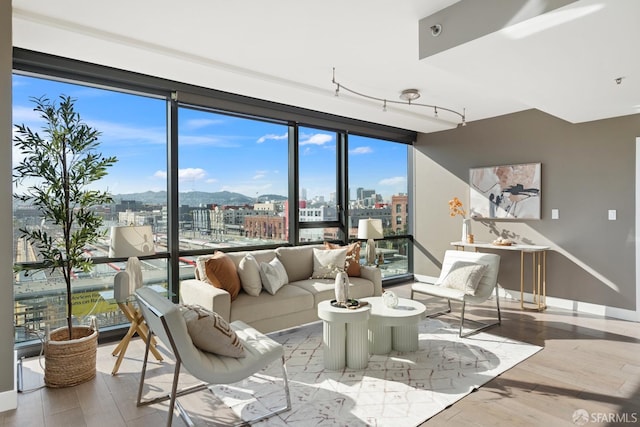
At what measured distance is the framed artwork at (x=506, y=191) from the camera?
5.37m

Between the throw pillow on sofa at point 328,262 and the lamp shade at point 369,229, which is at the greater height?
the lamp shade at point 369,229

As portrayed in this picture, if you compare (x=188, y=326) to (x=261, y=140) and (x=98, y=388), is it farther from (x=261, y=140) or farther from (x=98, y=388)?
(x=261, y=140)

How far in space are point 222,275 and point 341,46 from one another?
238cm

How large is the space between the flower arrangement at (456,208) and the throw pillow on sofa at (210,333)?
474 cm

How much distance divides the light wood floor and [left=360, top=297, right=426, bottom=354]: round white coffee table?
0.77 m

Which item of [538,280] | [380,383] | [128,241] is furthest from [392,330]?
Result: [538,280]

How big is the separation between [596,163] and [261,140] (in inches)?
170

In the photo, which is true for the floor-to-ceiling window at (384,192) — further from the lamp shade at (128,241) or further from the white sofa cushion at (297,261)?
the lamp shade at (128,241)

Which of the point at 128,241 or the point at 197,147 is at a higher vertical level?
the point at 197,147

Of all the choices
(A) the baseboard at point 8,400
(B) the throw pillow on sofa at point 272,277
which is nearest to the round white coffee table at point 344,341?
(B) the throw pillow on sofa at point 272,277

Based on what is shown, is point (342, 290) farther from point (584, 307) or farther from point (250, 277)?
point (584, 307)

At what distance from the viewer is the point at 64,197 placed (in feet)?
9.82

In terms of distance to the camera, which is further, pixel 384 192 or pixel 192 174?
pixel 384 192

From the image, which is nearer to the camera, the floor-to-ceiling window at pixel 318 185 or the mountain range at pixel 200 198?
the mountain range at pixel 200 198
